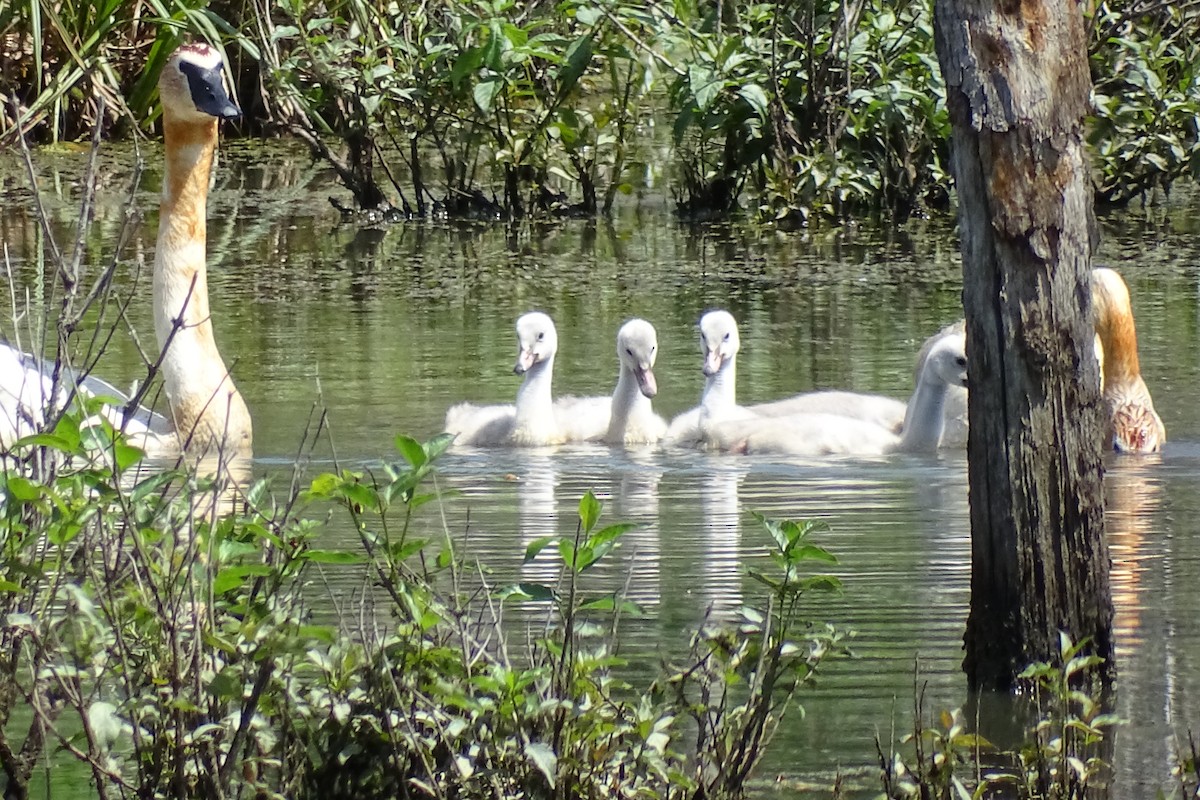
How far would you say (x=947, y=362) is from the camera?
7.54 m

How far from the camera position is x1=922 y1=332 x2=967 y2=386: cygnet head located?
24.5 ft

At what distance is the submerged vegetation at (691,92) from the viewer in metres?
12.5

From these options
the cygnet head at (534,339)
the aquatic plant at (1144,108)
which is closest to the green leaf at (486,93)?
the aquatic plant at (1144,108)

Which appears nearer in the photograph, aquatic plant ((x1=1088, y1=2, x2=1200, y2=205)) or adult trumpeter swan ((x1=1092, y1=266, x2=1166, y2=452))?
adult trumpeter swan ((x1=1092, y1=266, x2=1166, y2=452))

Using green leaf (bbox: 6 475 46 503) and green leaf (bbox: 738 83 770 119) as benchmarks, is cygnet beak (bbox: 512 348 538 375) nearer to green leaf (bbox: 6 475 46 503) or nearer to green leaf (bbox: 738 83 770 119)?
green leaf (bbox: 6 475 46 503)

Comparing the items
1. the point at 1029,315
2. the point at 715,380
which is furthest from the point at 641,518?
the point at 1029,315

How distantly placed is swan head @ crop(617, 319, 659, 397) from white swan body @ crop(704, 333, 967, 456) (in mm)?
320

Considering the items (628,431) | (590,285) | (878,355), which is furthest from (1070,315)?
(590,285)

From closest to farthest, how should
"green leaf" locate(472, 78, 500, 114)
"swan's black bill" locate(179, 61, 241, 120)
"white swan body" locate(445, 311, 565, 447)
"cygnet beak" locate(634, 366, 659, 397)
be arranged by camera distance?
1. "swan's black bill" locate(179, 61, 241, 120)
2. "cygnet beak" locate(634, 366, 659, 397)
3. "white swan body" locate(445, 311, 565, 447)
4. "green leaf" locate(472, 78, 500, 114)

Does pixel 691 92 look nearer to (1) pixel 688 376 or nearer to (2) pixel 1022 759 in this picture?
(1) pixel 688 376

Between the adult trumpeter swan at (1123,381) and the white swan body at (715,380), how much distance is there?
128 centimetres

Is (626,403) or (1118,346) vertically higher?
(1118,346)

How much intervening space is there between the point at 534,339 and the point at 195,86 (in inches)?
58.1

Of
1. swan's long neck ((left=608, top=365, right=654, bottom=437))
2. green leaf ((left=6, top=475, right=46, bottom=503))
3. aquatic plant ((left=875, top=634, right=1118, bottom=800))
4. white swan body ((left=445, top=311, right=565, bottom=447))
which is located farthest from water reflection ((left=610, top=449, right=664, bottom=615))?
green leaf ((left=6, top=475, right=46, bottom=503))
